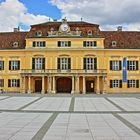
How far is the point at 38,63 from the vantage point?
179ft

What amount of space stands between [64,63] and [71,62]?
3.81 feet

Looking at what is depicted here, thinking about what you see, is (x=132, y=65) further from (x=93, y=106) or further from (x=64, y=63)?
(x=93, y=106)

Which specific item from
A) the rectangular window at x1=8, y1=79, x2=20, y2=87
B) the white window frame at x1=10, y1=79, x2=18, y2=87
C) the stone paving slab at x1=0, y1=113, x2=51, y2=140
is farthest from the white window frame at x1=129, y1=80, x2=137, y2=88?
the stone paving slab at x1=0, y1=113, x2=51, y2=140

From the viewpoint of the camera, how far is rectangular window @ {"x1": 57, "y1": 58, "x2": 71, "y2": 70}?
53841 mm

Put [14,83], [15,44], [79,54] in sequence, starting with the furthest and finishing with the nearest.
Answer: [15,44]
[14,83]
[79,54]

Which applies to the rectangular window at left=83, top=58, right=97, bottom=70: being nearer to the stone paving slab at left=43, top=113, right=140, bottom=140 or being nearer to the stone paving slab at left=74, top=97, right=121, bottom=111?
the stone paving slab at left=74, top=97, right=121, bottom=111

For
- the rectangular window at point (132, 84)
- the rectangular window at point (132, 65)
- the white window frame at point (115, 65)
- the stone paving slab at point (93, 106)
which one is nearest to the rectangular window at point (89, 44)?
the white window frame at point (115, 65)

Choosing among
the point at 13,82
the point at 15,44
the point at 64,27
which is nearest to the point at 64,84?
the point at 13,82

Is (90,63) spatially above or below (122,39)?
below

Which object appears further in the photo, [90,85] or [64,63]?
[90,85]

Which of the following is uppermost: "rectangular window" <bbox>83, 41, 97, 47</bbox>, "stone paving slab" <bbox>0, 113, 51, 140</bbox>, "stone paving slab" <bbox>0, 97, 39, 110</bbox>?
"rectangular window" <bbox>83, 41, 97, 47</bbox>

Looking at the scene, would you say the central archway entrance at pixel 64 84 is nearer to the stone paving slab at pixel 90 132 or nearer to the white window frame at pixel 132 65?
the white window frame at pixel 132 65

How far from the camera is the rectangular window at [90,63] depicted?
53.6 metres

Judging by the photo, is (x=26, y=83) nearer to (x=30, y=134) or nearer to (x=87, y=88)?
(x=87, y=88)
